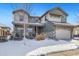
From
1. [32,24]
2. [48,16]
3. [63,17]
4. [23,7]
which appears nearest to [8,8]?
[23,7]

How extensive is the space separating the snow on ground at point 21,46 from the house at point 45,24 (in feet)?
0.23

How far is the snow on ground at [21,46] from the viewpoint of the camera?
6.89 ft

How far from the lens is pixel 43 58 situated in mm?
2078

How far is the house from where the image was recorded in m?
2.13

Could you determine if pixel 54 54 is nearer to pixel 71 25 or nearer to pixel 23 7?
pixel 71 25

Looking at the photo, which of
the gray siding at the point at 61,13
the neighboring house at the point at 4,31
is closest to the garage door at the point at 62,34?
the gray siding at the point at 61,13

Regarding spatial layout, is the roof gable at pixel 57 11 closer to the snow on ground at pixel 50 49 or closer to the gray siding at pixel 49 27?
the gray siding at pixel 49 27

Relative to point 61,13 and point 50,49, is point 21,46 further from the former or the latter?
point 61,13

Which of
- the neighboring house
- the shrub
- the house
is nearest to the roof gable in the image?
the house

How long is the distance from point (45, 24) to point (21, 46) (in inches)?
13.9

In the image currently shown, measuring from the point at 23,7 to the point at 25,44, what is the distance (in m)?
0.40

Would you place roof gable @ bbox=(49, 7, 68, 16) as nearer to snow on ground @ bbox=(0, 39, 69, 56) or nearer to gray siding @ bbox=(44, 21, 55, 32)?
gray siding @ bbox=(44, 21, 55, 32)

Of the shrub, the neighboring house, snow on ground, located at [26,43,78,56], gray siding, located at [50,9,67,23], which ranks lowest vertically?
snow on ground, located at [26,43,78,56]

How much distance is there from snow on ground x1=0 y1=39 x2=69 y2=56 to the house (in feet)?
0.23
